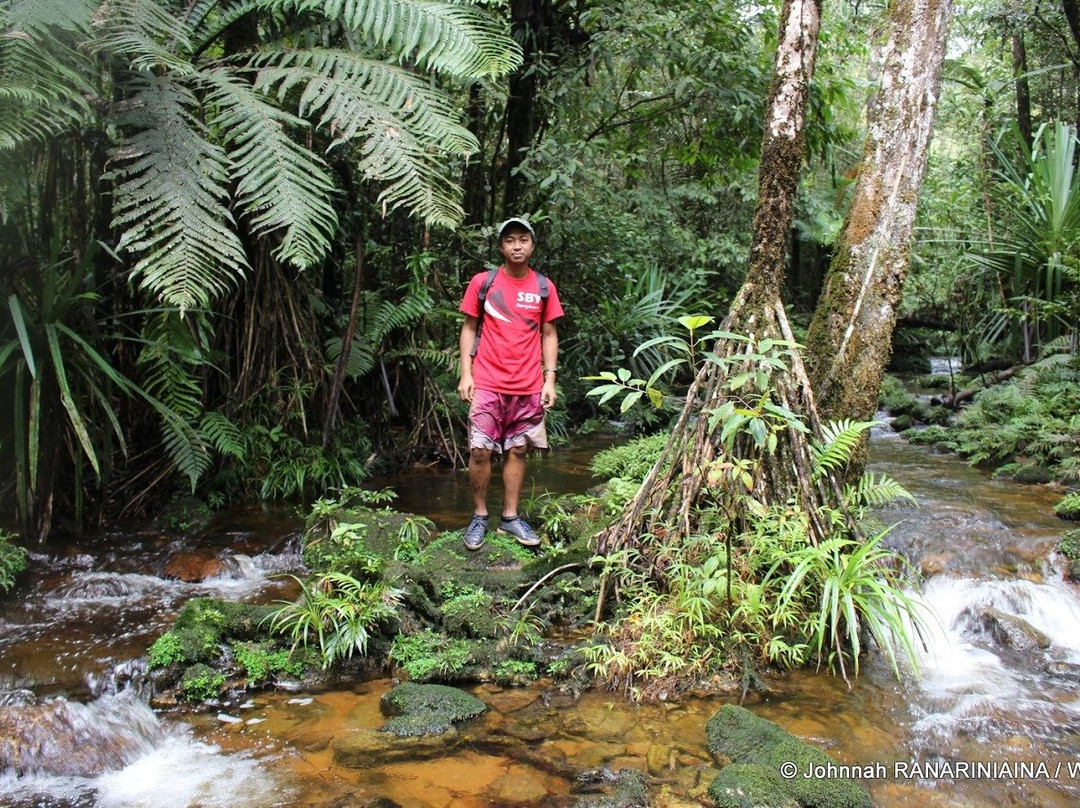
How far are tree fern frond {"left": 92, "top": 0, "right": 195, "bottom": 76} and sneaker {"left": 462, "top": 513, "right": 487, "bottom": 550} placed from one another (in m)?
2.52

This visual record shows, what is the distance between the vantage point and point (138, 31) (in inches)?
149

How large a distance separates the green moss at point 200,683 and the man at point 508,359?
1.42m

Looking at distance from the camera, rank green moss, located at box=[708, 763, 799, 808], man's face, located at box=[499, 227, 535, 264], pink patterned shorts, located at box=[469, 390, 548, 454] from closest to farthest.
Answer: green moss, located at box=[708, 763, 799, 808] < man's face, located at box=[499, 227, 535, 264] < pink patterned shorts, located at box=[469, 390, 548, 454]

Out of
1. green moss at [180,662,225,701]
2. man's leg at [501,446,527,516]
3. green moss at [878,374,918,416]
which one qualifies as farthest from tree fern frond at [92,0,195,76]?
green moss at [878,374,918,416]

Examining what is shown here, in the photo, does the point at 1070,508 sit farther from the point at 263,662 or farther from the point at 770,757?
the point at 263,662

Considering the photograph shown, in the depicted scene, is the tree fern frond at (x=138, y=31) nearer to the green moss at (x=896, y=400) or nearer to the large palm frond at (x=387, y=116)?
the large palm frond at (x=387, y=116)

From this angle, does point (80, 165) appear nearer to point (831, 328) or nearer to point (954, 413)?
point (831, 328)

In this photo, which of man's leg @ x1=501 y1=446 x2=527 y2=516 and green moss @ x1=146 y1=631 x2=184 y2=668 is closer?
green moss @ x1=146 y1=631 x2=184 y2=668

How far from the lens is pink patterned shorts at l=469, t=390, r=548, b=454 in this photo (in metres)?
4.03

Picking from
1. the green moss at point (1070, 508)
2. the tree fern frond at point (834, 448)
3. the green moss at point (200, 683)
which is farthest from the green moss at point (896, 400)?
the green moss at point (200, 683)

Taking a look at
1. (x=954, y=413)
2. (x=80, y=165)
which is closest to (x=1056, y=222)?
(x=954, y=413)

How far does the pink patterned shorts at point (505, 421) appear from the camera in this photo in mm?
4031

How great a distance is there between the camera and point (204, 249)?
12.4ft

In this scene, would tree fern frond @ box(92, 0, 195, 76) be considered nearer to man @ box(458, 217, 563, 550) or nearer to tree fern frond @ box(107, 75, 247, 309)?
tree fern frond @ box(107, 75, 247, 309)
